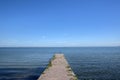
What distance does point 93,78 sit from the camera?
30391 mm

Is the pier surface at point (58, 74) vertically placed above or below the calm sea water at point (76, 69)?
above

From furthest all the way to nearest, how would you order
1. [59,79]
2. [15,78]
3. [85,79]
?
[15,78]
[85,79]
[59,79]

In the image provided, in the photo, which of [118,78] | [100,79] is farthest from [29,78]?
[118,78]

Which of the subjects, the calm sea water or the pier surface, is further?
the calm sea water

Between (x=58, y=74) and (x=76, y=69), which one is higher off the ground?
(x=58, y=74)

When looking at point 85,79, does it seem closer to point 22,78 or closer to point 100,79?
point 100,79

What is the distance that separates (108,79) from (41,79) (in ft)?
33.9

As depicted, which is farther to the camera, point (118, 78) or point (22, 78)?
point (22, 78)

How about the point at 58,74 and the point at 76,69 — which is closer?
the point at 58,74

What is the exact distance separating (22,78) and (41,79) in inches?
335

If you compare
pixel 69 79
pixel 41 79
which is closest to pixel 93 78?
pixel 69 79

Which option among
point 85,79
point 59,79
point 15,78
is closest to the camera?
point 59,79

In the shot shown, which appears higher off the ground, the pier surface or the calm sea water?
the pier surface

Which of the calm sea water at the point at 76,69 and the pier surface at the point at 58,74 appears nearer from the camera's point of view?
the pier surface at the point at 58,74
